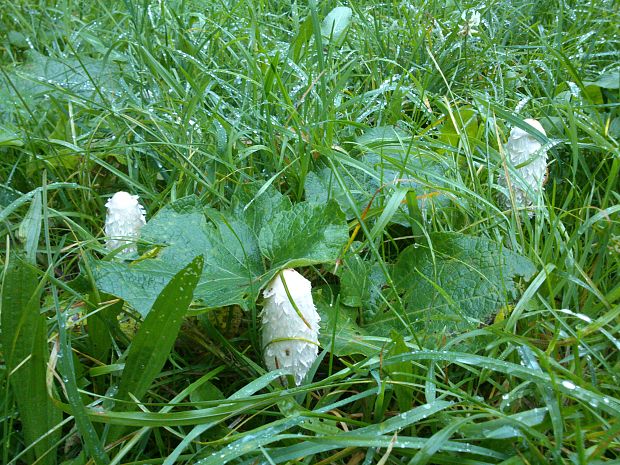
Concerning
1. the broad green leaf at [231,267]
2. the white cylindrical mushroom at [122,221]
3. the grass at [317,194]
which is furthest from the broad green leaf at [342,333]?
the white cylindrical mushroom at [122,221]

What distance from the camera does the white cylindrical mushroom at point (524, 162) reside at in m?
1.36

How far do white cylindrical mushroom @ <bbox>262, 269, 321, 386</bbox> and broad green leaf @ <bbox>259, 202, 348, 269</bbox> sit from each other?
0.05 meters

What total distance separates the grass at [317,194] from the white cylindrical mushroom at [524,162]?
3 cm

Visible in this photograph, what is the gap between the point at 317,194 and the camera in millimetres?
1270

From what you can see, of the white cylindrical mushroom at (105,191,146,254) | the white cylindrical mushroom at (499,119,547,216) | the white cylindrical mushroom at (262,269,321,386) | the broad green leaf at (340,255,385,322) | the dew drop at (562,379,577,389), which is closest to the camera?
the dew drop at (562,379,577,389)

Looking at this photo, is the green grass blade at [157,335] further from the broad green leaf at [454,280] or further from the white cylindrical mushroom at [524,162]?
→ the white cylindrical mushroom at [524,162]

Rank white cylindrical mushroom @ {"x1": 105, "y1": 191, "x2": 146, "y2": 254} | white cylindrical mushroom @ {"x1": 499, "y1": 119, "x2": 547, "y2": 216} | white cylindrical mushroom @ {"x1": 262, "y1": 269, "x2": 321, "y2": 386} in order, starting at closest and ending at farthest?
white cylindrical mushroom @ {"x1": 262, "y1": 269, "x2": 321, "y2": 386} → white cylindrical mushroom @ {"x1": 105, "y1": 191, "x2": 146, "y2": 254} → white cylindrical mushroom @ {"x1": 499, "y1": 119, "x2": 547, "y2": 216}

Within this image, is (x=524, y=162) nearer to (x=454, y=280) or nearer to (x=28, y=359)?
(x=454, y=280)

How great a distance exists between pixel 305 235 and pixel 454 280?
0.89 feet

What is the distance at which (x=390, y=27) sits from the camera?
6.59 feet

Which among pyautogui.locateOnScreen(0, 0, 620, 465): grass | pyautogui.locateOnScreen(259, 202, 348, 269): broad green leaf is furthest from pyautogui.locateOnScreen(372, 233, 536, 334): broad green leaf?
pyautogui.locateOnScreen(259, 202, 348, 269): broad green leaf

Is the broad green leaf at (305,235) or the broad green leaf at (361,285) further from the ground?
the broad green leaf at (305,235)

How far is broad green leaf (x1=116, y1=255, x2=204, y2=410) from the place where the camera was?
843mm

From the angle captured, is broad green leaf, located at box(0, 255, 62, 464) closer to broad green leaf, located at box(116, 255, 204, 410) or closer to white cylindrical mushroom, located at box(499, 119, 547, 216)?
broad green leaf, located at box(116, 255, 204, 410)
